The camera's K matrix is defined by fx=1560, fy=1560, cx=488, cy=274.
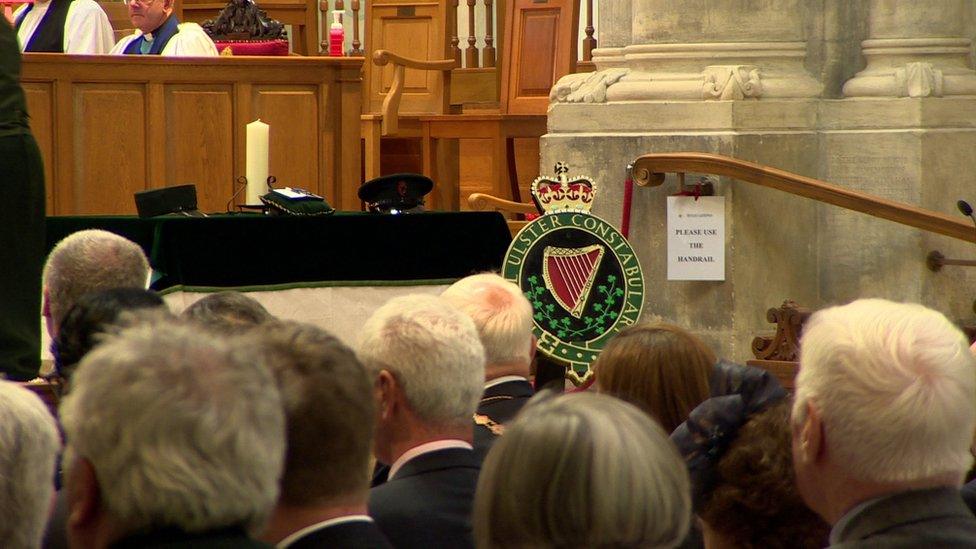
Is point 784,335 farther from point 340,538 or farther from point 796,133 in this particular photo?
point 340,538

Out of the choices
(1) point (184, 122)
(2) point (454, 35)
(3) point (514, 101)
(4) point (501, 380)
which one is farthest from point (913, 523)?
(2) point (454, 35)

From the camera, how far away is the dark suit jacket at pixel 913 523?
2.12m

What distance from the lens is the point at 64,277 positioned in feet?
12.0

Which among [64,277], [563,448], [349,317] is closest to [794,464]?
[563,448]

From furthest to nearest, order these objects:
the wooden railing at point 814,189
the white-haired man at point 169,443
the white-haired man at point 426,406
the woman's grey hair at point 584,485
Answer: the wooden railing at point 814,189, the white-haired man at point 426,406, the woman's grey hair at point 584,485, the white-haired man at point 169,443

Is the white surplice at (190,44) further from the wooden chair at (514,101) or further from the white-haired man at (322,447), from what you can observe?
the white-haired man at (322,447)

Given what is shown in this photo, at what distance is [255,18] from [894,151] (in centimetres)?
463

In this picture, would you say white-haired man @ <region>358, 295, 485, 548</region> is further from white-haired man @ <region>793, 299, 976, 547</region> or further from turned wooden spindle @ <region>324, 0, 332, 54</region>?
turned wooden spindle @ <region>324, 0, 332, 54</region>

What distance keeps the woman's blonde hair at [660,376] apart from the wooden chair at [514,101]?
6707mm

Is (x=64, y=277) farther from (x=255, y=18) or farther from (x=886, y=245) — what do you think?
(x=255, y=18)

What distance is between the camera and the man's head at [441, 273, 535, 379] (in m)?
3.45

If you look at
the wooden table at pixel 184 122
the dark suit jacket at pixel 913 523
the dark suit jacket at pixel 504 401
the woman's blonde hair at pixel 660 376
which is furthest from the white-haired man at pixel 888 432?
the wooden table at pixel 184 122

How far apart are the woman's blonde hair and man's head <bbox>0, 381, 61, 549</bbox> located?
4.73ft

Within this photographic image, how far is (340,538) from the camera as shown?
2.00 m
